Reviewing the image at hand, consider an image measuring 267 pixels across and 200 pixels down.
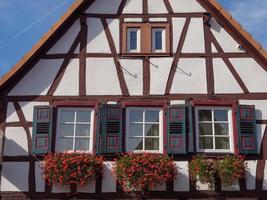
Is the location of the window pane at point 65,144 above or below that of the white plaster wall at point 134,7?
below

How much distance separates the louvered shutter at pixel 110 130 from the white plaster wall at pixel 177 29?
6.66ft

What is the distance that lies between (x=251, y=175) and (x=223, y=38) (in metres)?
3.17

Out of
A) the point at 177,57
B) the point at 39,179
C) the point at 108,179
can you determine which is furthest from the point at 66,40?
the point at 108,179

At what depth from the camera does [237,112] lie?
36.1 ft

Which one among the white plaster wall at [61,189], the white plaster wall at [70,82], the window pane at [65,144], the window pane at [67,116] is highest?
the white plaster wall at [70,82]

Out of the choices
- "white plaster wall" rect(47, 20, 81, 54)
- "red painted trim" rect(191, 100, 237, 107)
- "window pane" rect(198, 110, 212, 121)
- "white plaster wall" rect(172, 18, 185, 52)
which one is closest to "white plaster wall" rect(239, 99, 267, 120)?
"red painted trim" rect(191, 100, 237, 107)

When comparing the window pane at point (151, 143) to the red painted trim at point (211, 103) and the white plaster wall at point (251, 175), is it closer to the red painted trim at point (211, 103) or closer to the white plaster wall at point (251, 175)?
the red painted trim at point (211, 103)

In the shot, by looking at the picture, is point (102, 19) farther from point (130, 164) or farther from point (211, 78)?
point (130, 164)

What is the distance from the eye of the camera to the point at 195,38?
38.3 feet

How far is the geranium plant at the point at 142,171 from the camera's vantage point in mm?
10148

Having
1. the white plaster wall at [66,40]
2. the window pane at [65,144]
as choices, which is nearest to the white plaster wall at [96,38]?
the white plaster wall at [66,40]

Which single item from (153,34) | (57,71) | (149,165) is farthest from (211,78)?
(57,71)

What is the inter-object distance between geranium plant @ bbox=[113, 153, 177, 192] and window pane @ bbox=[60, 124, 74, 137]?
1338 millimetres

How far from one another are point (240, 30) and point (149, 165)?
3686mm
